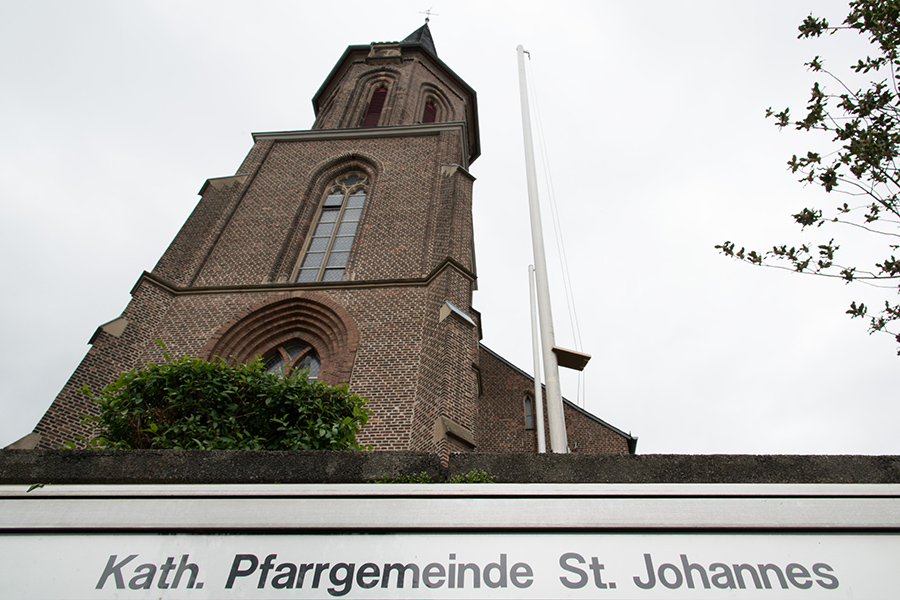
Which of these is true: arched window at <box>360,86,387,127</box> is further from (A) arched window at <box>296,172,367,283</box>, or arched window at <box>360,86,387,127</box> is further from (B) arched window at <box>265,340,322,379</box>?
(B) arched window at <box>265,340,322,379</box>

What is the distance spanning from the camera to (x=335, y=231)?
14586 mm

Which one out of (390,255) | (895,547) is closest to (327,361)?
(390,255)

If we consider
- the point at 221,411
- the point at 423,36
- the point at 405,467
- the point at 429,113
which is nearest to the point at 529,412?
the point at 221,411

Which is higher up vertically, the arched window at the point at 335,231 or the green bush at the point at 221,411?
the arched window at the point at 335,231

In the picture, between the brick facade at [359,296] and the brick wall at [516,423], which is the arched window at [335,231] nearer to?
the brick facade at [359,296]

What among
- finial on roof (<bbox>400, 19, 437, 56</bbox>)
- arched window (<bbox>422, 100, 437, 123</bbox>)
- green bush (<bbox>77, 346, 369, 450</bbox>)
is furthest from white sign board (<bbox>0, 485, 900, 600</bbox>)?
finial on roof (<bbox>400, 19, 437, 56</bbox>)

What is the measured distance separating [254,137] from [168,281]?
289 inches

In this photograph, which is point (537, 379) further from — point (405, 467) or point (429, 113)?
point (429, 113)

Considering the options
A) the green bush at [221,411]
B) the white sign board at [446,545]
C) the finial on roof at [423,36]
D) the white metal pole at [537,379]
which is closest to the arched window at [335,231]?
A: the white metal pole at [537,379]

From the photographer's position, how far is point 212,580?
3.04 meters

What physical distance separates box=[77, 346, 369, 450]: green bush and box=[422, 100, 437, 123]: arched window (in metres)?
19.7

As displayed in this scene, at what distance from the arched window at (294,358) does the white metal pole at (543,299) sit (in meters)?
4.91

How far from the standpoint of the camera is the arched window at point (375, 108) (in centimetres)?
2180

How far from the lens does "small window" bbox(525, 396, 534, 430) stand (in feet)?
52.2
